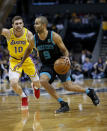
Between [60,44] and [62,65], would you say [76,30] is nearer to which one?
[60,44]

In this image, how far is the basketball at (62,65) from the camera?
5.58 meters

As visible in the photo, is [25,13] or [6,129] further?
[25,13]

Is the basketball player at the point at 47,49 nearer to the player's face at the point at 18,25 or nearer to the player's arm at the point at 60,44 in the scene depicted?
the player's arm at the point at 60,44

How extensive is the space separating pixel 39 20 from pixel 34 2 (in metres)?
20.9

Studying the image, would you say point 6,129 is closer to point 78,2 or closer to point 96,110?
point 96,110

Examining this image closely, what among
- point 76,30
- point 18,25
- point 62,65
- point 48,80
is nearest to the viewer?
point 62,65

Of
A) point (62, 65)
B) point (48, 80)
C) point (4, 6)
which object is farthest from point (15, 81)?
point (4, 6)

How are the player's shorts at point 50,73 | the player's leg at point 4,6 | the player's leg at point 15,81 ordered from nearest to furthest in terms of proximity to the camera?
the player's leg at point 4,6, the player's shorts at point 50,73, the player's leg at point 15,81

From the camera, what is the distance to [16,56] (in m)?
6.75

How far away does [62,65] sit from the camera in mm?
5578

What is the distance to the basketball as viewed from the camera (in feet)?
18.3

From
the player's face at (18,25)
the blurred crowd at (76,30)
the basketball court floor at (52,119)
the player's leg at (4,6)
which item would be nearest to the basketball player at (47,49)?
the basketball court floor at (52,119)

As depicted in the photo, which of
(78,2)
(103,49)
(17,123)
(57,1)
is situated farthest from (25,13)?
(17,123)

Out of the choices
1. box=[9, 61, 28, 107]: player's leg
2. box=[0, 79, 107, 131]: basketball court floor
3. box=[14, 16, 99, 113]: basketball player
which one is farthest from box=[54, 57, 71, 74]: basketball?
box=[9, 61, 28, 107]: player's leg
